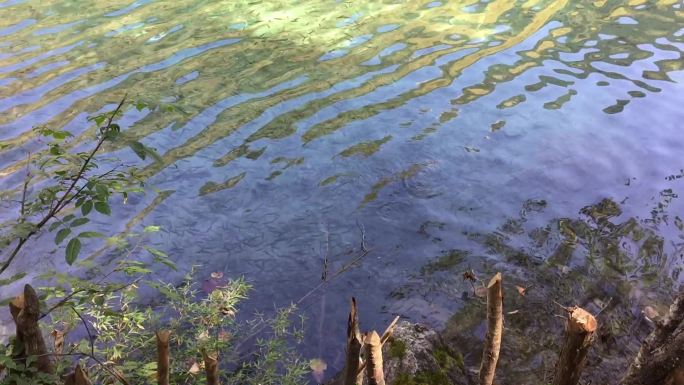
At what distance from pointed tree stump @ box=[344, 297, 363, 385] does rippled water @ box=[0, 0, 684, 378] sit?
1902 mm

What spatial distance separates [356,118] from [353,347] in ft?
19.3

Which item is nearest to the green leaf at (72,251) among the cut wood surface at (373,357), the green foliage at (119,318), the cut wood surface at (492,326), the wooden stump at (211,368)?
Result: the green foliage at (119,318)

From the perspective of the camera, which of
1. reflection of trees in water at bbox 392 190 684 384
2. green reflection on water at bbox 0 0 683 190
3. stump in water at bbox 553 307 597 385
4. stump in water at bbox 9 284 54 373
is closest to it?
stump in water at bbox 9 284 54 373

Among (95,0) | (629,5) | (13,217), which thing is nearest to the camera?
(13,217)

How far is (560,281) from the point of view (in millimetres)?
5027

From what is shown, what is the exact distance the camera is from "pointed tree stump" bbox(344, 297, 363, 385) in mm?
2283

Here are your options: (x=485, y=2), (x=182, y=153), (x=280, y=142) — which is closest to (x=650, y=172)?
(x=280, y=142)

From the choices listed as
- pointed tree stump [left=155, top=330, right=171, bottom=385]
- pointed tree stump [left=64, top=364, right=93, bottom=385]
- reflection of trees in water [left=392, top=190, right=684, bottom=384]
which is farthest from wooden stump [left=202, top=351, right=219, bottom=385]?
reflection of trees in water [left=392, top=190, right=684, bottom=384]

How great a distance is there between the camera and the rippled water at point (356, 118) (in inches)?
227

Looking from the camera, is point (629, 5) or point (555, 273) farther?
point (629, 5)

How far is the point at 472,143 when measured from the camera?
7.23 meters

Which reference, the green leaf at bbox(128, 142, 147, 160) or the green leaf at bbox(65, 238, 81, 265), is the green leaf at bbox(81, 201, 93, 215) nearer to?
the green leaf at bbox(65, 238, 81, 265)

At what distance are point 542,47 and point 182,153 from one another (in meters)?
6.66

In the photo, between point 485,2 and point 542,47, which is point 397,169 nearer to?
point 542,47
